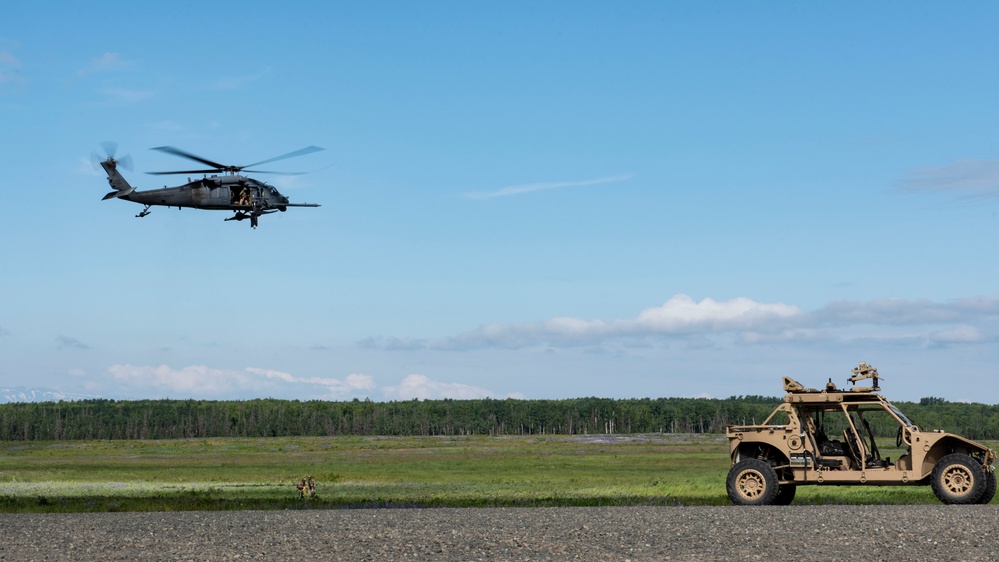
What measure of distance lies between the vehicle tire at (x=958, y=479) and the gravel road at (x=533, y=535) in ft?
2.74

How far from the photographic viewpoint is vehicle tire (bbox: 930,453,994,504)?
2523 cm

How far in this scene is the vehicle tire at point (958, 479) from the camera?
82.8 ft

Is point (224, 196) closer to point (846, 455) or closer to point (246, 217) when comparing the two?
point (246, 217)

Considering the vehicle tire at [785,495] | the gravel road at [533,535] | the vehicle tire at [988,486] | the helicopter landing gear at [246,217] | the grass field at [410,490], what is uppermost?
the helicopter landing gear at [246,217]

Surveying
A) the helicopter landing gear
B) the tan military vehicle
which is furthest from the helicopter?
the tan military vehicle

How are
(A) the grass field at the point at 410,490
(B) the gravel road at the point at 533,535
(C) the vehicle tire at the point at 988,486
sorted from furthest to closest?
(A) the grass field at the point at 410,490
(C) the vehicle tire at the point at 988,486
(B) the gravel road at the point at 533,535

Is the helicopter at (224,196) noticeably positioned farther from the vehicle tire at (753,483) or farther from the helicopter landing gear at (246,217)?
the vehicle tire at (753,483)

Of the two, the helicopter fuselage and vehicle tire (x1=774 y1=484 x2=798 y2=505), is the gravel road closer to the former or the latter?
vehicle tire (x1=774 y1=484 x2=798 y2=505)

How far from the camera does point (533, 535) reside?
67.4 ft

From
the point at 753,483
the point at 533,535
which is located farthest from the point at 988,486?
the point at 533,535

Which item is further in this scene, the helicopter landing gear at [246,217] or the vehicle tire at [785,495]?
the helicopter landing gear at [246,217]

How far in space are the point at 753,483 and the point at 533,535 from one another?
8298 mm

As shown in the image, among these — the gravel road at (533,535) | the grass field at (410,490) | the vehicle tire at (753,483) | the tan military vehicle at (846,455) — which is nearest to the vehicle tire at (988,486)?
the tan military vehicle at (846,455)

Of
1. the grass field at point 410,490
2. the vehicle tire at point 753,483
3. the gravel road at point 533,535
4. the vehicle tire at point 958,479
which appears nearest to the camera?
the gravel road at point 533,535
